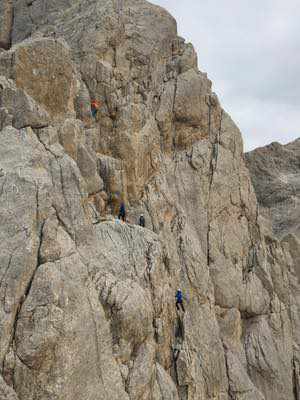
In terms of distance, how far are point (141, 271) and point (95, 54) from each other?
73.6 feet

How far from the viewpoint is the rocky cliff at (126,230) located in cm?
2292

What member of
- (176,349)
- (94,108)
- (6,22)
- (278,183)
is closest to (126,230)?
(176,349)

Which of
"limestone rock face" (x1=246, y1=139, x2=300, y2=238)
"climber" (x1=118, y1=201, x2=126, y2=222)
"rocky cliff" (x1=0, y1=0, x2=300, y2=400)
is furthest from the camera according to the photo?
"limestone rock face" (x1=246, y1=139, x2=300, y2=238)

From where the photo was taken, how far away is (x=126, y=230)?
104 feet

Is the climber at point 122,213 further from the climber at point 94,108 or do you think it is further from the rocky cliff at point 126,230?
the climber at point 94,108

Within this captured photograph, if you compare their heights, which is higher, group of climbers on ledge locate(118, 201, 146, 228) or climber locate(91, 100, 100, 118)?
climber locate(91, 100, 100, 118)

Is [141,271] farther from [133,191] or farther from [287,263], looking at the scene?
A: [287,263]

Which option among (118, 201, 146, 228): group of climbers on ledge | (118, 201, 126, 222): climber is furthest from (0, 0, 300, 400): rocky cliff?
(118, 201, 126, 222): climber

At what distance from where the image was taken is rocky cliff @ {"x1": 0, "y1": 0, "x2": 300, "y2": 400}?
22.9 meters

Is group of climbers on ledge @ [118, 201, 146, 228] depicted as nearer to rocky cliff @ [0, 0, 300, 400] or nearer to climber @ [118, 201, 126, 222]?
climber @ [118, 201, 126, 222]

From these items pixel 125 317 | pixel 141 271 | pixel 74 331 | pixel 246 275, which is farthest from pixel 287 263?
pixel 74 331

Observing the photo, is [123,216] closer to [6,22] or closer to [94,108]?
[94,108]

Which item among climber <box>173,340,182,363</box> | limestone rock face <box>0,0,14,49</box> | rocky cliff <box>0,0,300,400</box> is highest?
limestone rock face <box>0,0,14,49</box>

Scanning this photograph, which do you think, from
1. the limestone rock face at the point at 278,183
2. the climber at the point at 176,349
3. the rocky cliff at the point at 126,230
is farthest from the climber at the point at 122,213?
the limestone rock face at the point at 278,183
